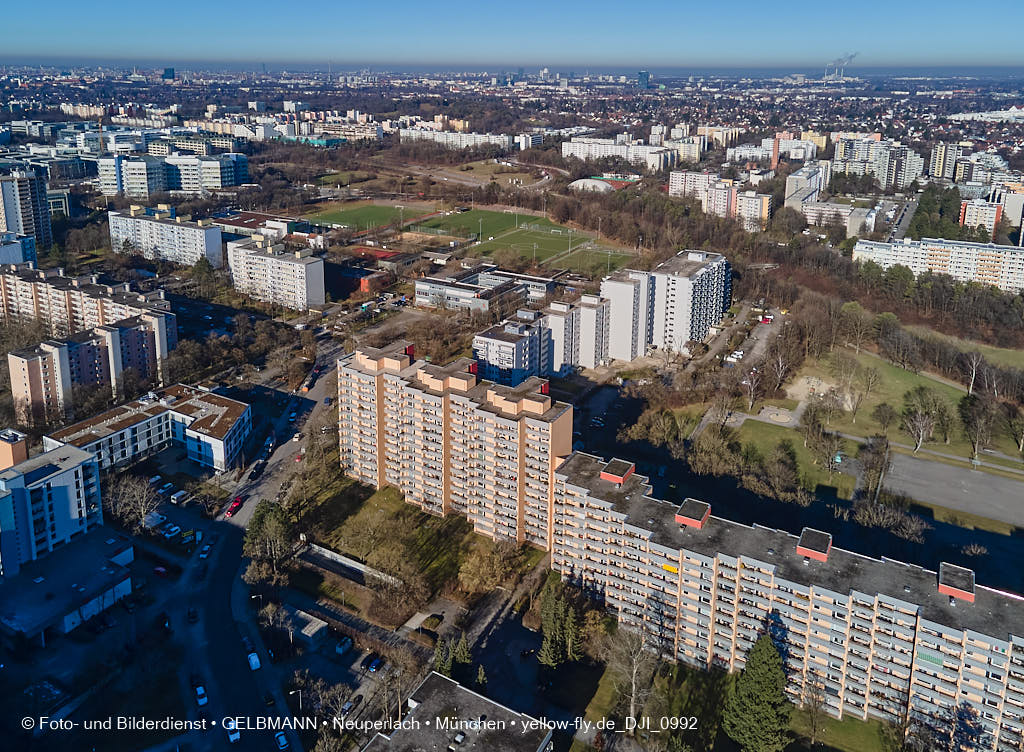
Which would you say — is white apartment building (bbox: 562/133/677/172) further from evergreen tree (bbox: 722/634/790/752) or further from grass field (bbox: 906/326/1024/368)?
evergreen tree (bbox: 722/634/790/752)

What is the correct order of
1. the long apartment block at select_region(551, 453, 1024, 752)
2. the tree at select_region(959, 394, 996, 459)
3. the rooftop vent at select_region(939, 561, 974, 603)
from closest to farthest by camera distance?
the long apartment block at select_region(551, 453, 1024, 752) → the rooftop vent at select_region(939, 561, 974, 603) → the tree at select_region(959, 394, 996, 459)

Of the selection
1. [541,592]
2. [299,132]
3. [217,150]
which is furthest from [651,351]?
[299,132]

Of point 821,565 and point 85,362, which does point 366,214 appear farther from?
point 821,565

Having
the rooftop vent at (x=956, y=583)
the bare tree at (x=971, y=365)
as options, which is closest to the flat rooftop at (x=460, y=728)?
the rooftop vent at (x=956, y=583)

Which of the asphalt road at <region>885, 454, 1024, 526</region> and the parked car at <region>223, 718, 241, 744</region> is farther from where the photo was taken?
the asphalt road at <region>885, 454, 1024, 526</region>

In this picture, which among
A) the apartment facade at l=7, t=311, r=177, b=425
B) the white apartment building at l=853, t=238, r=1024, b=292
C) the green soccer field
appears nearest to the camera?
the apartment facade at l=7, t=311, r=177, b=425

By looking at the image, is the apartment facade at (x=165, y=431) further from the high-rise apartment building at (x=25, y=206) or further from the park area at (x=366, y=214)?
the park area at (x=366, y=214)

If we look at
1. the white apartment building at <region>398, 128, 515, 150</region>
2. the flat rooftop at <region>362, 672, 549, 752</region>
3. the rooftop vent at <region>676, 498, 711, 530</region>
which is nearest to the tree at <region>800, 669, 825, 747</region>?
the rooftop vent at <region>676, 498, 711, 530</region>

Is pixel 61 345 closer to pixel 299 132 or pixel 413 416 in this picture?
pixel 413 416
